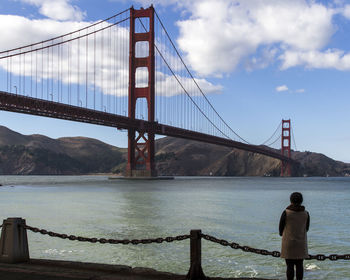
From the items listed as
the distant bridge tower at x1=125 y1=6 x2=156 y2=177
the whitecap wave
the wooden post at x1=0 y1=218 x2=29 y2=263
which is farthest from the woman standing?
the distant bridge tower at x1=125 y1=6 x2=156 y2=177

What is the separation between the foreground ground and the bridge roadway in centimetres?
4063

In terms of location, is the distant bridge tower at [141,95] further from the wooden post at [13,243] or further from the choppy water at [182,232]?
the wooden post at [13,243]

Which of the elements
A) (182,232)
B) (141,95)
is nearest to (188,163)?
(141,95)

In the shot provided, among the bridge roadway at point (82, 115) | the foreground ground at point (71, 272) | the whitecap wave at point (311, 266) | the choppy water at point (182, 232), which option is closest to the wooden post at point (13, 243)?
the foreground ground at point (71, 272)

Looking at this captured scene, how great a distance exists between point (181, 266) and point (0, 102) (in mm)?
38978

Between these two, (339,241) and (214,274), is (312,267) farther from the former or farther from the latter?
(339,241)

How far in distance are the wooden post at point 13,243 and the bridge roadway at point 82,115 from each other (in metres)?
40.2

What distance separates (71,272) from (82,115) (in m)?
48.1

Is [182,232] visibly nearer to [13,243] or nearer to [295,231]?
[13,243]

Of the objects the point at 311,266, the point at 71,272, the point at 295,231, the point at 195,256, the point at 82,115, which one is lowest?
the point at 311,266

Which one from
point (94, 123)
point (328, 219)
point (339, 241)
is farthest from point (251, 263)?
point (94, 123)

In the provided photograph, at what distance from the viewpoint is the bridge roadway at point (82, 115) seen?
4555cm

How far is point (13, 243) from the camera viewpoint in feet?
21.1

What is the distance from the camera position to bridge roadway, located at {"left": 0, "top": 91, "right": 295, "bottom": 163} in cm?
4555
